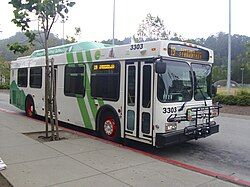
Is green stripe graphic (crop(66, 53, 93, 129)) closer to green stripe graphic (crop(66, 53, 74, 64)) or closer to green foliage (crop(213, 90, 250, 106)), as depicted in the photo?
green stripe graphic (crop(66, 53, 74, 64))

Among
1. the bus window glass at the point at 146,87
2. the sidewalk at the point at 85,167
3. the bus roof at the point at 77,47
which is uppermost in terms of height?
the bus roof at the point at 77,47

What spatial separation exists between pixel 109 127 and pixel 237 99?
1536cm

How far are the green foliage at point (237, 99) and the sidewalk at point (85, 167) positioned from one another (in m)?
15.7

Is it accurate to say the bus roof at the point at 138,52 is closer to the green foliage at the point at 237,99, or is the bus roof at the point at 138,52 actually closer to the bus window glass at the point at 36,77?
the bus window glass at the point at 36,77

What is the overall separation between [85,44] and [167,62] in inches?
Result: 173

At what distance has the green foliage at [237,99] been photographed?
21547 mm

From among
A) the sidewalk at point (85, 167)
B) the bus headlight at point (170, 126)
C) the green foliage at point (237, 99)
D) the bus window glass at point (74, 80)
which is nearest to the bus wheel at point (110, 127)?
the sidewalk at point (85, 167)

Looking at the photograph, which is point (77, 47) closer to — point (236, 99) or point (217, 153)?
point (217, 153)

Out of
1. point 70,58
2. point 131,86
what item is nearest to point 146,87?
point 131,86

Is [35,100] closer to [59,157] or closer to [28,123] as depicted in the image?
[28,123]

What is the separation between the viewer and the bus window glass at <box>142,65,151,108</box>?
25.1 feet

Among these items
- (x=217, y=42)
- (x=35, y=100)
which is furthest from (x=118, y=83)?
(x=217, y=42)

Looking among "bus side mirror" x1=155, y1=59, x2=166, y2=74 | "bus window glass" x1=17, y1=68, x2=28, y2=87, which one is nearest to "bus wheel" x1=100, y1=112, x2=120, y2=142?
"bus side mirror" x1=155, y1=59, x2=166, y2=74

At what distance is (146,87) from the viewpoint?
7.72 meters
